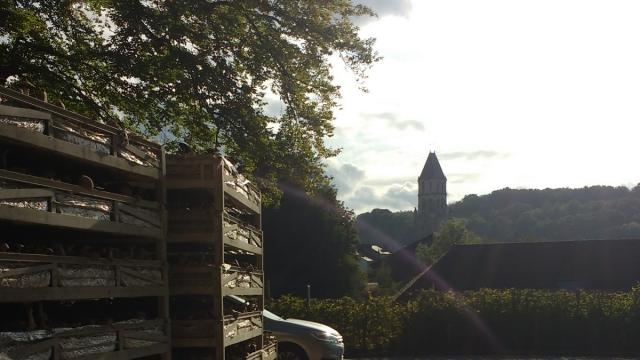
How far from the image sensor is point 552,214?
103 meters

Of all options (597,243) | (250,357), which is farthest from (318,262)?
(250,357)

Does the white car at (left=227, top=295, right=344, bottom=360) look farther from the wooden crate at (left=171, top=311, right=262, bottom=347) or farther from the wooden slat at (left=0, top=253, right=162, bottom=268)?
the wooden slat at (left=0, top=253, right=162, bottom=268)

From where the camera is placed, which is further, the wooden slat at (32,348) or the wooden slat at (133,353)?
the wooden slat at (133,353)

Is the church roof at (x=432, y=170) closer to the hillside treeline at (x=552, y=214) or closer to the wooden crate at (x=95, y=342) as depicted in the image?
the hillside treeline at (x=552, y=214)

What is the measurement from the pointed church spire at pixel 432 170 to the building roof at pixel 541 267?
9801 centimetres

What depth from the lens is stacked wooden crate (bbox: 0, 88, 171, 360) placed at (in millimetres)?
4230

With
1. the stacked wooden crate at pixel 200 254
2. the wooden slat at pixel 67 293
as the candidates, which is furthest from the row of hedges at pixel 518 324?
the wooden slat at pixel 67 293

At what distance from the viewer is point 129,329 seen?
5176 mm

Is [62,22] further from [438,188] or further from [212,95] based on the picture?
[438,188]

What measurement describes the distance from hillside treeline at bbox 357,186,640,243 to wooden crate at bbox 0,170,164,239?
76087mm

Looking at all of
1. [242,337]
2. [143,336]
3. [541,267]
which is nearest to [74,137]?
[143,336]

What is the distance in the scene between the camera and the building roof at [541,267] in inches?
1485

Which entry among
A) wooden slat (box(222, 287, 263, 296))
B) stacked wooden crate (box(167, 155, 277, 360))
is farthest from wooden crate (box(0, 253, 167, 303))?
wooden slat (box(222, 287, 263, 296))

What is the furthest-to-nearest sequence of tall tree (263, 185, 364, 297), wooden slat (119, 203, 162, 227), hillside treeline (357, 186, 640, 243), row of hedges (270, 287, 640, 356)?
hillside treeline (357, 186, 640, 243)
tall tree (263, 185, 364, 297)
row of hedges (270, 287, 640, 356)
wooden slat (119, 203, 162, 227)
